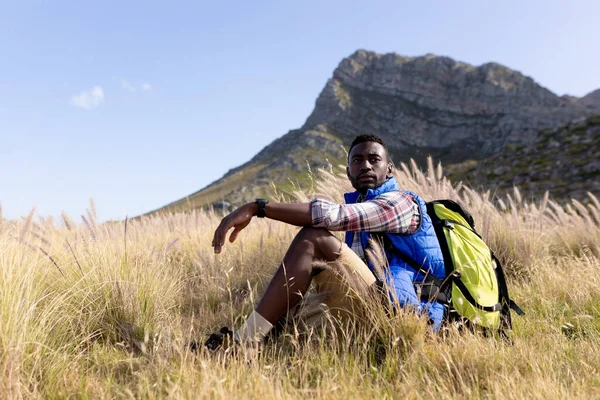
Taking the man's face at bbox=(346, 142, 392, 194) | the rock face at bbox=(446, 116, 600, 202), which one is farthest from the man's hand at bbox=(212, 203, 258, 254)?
the rock face at bbox=(446, 116, 600, 202)

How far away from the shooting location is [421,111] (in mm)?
156625

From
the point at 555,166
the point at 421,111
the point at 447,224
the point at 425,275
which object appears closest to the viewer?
the point at 425,275

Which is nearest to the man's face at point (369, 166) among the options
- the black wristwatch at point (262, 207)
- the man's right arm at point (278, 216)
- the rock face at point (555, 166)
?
the man's right arm at point (278, 216)

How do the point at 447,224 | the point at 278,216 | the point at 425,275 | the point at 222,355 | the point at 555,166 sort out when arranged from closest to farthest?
the point at 222,355 → the point at 278,216 → the point at 425,275 → the point at 447,224 → the point at 555,166

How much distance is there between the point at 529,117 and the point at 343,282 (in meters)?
151

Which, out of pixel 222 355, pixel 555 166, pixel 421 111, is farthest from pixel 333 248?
pixel 421 111

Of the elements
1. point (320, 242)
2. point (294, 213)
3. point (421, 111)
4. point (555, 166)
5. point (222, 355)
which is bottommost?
point (555, 166)

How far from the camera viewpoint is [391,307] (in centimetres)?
226

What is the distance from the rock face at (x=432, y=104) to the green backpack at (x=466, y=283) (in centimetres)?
13707

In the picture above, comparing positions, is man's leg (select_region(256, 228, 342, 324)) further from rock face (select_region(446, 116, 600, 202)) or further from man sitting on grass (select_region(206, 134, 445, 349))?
rock face (select_region(446, 116, 600, 202))

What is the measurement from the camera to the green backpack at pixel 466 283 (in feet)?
8.39

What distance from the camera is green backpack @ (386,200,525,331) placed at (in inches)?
101

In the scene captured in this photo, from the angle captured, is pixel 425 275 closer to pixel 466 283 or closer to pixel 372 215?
pixel 466 283

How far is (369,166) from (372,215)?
56 centimetres
